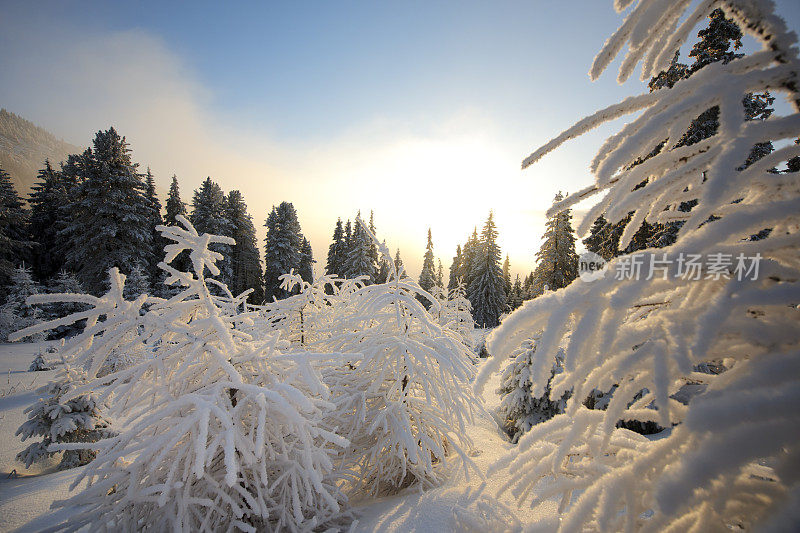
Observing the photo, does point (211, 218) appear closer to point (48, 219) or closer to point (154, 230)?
point (154, 230)

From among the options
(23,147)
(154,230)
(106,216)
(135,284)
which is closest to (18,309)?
(135,284)

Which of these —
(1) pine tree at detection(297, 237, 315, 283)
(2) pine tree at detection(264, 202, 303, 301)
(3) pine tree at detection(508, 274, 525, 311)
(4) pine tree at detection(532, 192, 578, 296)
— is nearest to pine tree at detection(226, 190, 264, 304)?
(2) pine tree at detection(264, 202, 303, 301)

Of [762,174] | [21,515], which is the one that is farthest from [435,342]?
[21,515]

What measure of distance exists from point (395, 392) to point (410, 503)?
4.59 feet

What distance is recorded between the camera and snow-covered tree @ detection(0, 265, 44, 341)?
54.9 ft

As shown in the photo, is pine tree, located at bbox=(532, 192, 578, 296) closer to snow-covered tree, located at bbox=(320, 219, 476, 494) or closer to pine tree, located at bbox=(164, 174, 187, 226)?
snow-covered tree, located at bbox=(320, 219, 476, 494)

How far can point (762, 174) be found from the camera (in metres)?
1.02

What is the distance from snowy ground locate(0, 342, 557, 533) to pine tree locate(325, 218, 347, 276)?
32.3 metres

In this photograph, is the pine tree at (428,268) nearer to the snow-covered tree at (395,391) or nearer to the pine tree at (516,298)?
the pine tree at (516,298)

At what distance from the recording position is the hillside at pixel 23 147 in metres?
55.1

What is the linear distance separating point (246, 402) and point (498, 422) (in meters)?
7.60

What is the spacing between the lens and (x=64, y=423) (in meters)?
5.92

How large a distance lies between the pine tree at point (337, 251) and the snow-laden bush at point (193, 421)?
3623 centimetres

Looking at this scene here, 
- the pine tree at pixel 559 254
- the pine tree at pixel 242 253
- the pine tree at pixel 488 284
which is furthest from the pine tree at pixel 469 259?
the pine tree at pixel 242 253
